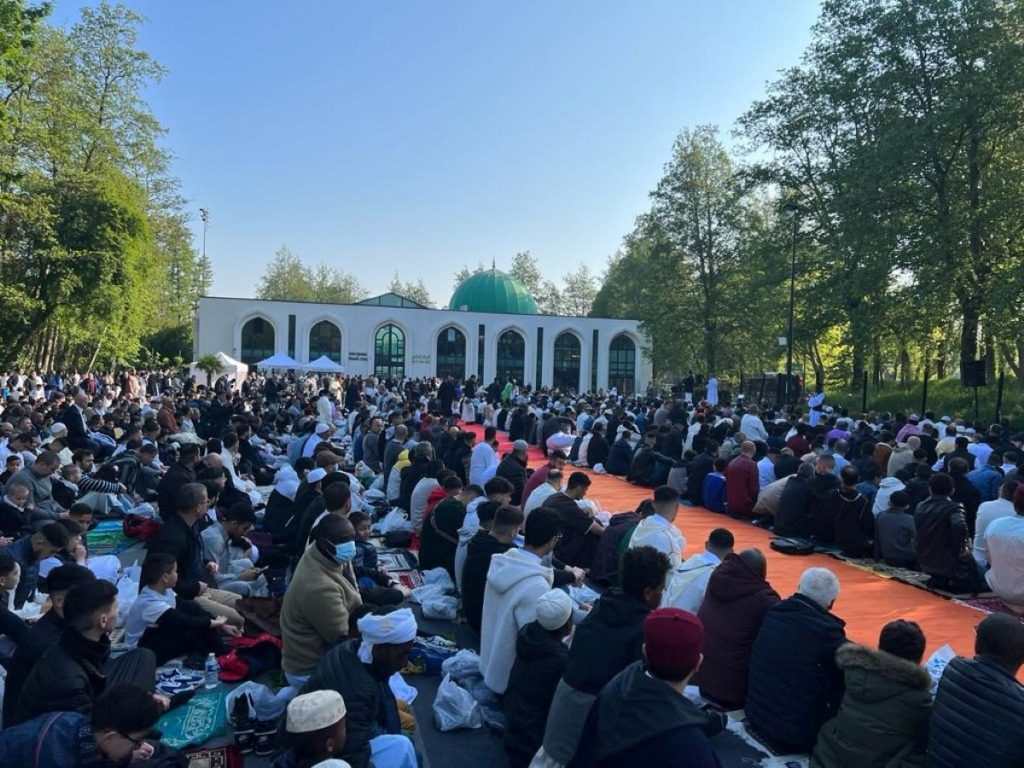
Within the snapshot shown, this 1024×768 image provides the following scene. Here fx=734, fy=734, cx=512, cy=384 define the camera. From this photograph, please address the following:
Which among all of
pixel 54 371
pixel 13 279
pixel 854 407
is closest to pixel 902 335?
pixel 854 407

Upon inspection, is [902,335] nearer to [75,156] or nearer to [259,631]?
[259,631]

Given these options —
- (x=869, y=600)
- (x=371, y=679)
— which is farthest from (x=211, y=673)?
(x=869, y=600)

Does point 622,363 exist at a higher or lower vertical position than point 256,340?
lower

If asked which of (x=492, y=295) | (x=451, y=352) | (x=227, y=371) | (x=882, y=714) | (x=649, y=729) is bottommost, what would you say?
(x=882, y=714)

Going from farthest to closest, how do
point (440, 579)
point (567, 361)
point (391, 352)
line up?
point (567, 361)
point (391, 352)
point (440, 579)

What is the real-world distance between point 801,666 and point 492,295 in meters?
49.7

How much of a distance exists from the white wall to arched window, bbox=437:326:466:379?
0.41m

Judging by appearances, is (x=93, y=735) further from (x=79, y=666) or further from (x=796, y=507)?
(x=796, y=507)

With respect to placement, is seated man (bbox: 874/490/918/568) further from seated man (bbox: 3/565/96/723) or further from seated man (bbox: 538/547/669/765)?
seated man (bbox: 3/565/96/723)

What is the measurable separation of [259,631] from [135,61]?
30.4 meters

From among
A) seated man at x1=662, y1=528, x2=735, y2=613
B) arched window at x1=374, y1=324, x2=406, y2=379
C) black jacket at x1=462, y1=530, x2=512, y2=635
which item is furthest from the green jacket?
arched window at x1=374, y1=324, x2=406, y2=379

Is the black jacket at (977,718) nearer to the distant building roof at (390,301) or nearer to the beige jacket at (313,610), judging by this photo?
the beige jacket at (313,610)

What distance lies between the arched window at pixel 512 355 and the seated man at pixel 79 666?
44.1 m

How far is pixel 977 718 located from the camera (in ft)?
9.90
